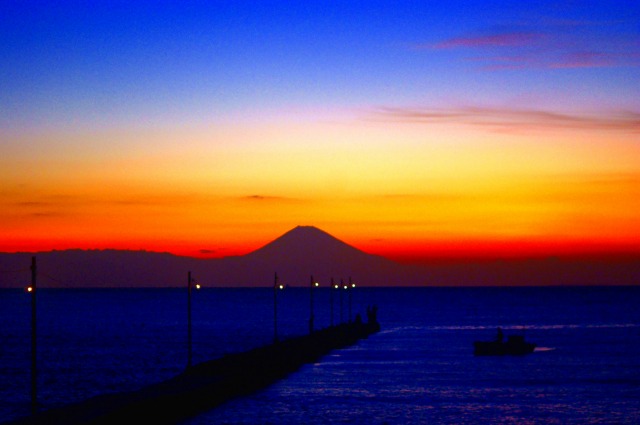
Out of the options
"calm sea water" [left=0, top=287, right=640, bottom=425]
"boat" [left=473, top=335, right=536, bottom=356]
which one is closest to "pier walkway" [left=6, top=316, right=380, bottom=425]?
"calm sea water" [left=0, top=287, right=640, bottom=425]

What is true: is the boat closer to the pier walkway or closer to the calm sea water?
the calm sea water

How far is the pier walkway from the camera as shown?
27734mm

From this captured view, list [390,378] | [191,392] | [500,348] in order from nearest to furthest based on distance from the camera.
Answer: [191,392], [390,378], [500,348]

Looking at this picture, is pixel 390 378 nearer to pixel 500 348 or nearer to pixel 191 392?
pixel 191 392

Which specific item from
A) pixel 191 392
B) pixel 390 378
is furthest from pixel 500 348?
pixel 191 392

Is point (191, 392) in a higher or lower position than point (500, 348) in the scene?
higher

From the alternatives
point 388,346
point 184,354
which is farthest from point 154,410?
point 388,346

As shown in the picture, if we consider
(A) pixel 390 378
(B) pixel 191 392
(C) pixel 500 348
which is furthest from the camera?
(C) pixel 500 348

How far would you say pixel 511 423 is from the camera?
33750mm

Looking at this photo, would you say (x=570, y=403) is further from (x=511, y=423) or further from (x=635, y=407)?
(x=511, y=423)

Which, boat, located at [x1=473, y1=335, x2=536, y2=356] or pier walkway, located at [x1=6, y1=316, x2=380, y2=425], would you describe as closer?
pier walkway, located at [x1=6, y1=316, x2=380, y2=425]

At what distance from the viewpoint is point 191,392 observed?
3525 cm

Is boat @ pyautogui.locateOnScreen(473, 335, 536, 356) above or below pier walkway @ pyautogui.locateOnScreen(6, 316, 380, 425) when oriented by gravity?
below

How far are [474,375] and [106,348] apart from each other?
35.5m
